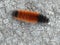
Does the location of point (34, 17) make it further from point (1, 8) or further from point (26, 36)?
point (1, 8)

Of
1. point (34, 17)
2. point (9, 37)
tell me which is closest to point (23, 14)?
point (34, 17)

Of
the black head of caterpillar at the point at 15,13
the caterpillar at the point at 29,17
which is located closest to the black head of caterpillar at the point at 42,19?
the caterpillar at the point at 29,17

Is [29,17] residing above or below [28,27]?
above

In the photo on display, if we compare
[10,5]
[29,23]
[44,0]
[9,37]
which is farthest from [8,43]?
[44,0]

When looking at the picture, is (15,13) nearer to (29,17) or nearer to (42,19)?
(29,17)

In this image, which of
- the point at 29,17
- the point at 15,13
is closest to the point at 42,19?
the point at 29,17

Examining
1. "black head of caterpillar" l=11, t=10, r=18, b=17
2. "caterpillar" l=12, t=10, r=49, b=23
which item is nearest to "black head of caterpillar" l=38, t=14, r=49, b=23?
"caterpillar" l=12, t=10, r=49, b=23

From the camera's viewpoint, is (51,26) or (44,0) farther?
(44,0)

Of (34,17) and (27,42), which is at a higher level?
(34,17)

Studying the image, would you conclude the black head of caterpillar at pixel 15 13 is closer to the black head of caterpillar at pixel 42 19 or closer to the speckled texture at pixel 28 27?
the speckled texture at pixel 28 27
